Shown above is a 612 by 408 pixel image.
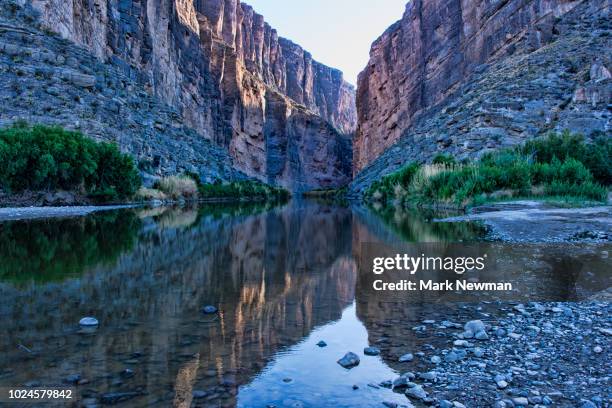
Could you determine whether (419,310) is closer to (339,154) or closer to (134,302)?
(134,302)

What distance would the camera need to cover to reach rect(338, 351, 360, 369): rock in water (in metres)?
4.09

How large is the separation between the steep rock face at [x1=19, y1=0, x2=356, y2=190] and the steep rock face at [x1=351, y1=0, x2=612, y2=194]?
31041 millimetres

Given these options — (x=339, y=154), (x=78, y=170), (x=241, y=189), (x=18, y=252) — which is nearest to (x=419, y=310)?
(x=18, y=252)

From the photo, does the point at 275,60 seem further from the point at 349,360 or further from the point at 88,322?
the point at 349,360

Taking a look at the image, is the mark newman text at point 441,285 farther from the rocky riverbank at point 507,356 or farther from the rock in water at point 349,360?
the rock in water at point 349,360

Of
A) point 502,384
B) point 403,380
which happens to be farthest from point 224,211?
point 502,384

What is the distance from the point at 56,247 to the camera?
10.8 m

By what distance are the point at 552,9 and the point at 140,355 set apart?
1883 inches

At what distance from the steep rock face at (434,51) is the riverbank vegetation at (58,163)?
29.1 meters

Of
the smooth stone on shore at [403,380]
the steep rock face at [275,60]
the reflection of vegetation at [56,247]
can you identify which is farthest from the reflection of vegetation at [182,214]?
the steep rock face at [275,60]

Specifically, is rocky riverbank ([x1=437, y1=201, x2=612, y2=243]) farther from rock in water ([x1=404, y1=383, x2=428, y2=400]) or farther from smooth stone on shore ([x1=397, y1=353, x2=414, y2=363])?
rock in water ([x1=404, y1=383, x2=428, y2=400])

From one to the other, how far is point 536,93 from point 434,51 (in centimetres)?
3238

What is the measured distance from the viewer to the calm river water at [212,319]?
364 cm

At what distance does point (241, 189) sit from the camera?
56500mm
